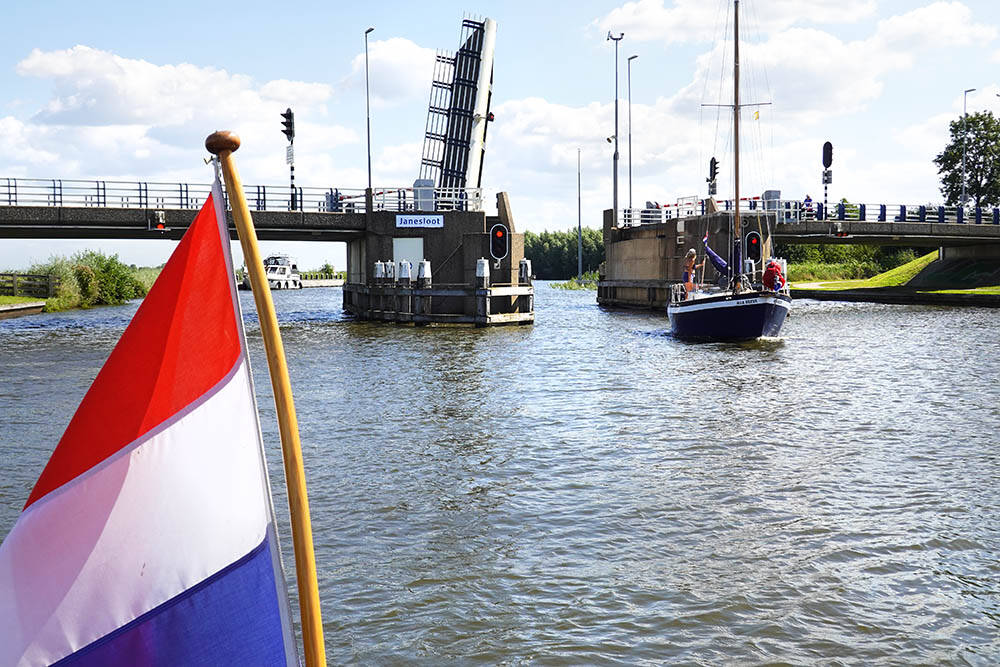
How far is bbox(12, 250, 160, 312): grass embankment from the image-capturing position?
4725cm

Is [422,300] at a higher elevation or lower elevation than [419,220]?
lower

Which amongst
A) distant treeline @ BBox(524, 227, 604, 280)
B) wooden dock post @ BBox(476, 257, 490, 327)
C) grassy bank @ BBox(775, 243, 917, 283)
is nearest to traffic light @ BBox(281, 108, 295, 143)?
wooden dock post @ BBox(476, 257, 490, 327)

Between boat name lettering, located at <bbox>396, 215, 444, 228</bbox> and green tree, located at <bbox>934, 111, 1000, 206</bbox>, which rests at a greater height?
green tree, located at <bbox>934, 111, 1000, 206</bbox>

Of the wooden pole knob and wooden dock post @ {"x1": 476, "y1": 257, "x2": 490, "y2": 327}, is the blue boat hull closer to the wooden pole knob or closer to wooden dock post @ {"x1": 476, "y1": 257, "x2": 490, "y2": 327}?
wooden dock post @ {"x1": 476, "y1": 257, "x2": 490, "y2": 327}

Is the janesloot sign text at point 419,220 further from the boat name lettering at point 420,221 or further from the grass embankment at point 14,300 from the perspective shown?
the grass embankment at point 14,300

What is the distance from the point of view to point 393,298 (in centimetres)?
3572

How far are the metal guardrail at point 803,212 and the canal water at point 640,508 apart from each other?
25182mm

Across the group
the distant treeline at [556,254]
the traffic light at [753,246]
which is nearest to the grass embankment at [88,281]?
the traffic light at [753,246]

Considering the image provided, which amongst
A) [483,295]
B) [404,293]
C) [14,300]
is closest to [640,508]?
[483,295]

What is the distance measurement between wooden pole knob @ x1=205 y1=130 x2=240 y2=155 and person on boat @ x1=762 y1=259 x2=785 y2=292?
84.4ft

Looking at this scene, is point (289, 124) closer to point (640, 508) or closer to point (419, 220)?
point (419, 220)

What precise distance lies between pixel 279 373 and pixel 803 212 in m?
47.2

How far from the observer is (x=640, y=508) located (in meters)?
8.95

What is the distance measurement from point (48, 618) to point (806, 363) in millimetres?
20956
